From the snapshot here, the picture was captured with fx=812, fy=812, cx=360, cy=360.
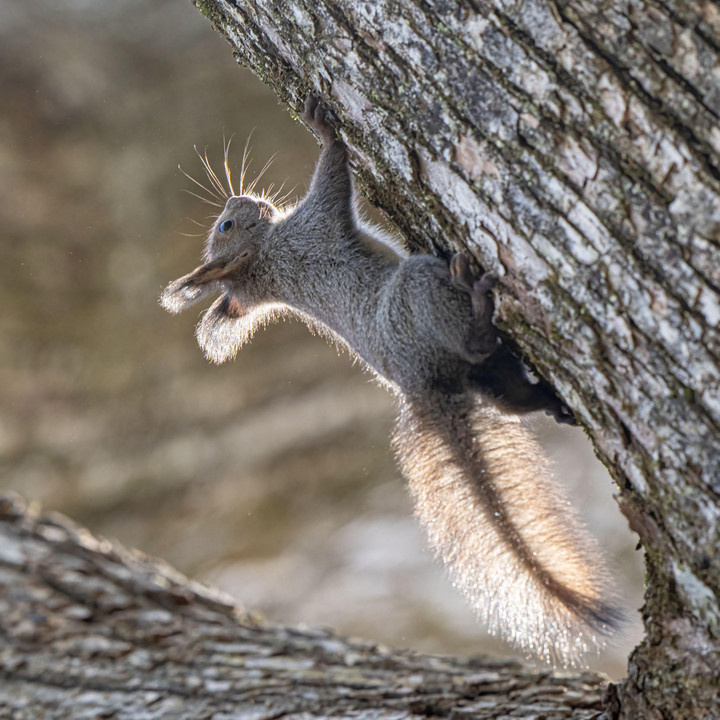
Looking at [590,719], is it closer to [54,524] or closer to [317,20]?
[317,20]

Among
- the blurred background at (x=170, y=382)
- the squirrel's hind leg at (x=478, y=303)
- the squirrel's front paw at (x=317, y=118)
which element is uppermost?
the blurred background at (x=170, y=382)

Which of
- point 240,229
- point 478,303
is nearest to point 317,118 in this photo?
point 478,303

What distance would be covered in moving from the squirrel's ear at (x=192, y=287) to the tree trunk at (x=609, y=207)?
142cm

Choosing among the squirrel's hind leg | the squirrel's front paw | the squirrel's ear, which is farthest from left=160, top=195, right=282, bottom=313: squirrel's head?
the squirrel's hind leg

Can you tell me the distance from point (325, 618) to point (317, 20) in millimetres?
5686

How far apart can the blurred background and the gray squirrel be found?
3566 millimetres

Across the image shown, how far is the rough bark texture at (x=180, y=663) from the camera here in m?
2.36

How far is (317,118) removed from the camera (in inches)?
95.4

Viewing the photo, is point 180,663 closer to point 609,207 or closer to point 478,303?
point 478,303

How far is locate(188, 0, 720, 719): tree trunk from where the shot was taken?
156 centimetres

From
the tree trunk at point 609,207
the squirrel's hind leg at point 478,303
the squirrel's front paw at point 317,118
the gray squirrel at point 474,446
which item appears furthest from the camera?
the squirrel's front paw at point 317,118

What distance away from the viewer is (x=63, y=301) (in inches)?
249

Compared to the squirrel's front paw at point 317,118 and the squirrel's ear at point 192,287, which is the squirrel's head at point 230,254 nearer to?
the squirrel's ear at point 192,287

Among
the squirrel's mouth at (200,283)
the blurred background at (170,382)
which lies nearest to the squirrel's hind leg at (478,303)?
the squirrel's mouth at (200,283)
